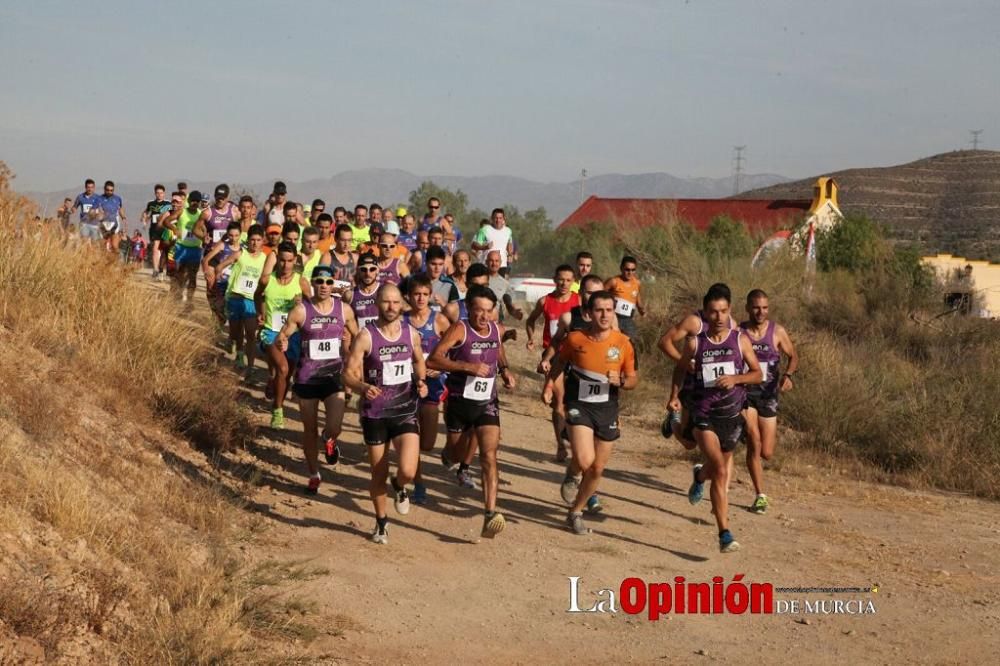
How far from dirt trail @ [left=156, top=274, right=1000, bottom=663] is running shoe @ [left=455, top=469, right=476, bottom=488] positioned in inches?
3.7

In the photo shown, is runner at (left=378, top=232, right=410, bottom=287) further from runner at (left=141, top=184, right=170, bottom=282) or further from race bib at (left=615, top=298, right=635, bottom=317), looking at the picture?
runner at (left=141, top=184, right=170, bottom=282)

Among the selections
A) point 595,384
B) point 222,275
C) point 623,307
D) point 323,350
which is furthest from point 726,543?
point 222,275

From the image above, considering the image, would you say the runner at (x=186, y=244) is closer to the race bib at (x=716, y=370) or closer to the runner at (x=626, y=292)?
the runner at (x=626, y=292)

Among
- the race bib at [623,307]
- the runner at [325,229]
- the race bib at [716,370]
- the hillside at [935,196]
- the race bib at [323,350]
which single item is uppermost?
the hillside at [935,196]

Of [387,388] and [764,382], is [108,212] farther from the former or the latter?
[764,382]

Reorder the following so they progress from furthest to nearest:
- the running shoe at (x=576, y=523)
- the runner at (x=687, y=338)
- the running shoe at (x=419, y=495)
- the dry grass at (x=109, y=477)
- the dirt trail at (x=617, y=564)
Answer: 1. the running shoe at (x=419, y=495)
2. the running shoe at (x=576, y=523)
3. the runner at (x=687, y=338)
4. the dirt trail at (x=617, y=564)
5. the dry grass at (x=109, y=477)

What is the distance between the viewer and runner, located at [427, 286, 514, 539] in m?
8.78

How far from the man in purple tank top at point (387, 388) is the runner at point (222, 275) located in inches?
216

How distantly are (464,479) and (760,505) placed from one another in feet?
8.76

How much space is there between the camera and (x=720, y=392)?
854cm

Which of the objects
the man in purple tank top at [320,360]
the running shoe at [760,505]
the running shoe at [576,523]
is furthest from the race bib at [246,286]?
the running shoe at [760,505]

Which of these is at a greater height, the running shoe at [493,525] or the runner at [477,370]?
the runner at [477,370]

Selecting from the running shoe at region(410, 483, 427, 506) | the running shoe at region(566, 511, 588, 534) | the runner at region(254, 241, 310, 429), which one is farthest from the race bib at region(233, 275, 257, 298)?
the running shoe at region(566, 511, 588, 534)

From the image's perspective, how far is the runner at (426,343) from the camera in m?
9.33
